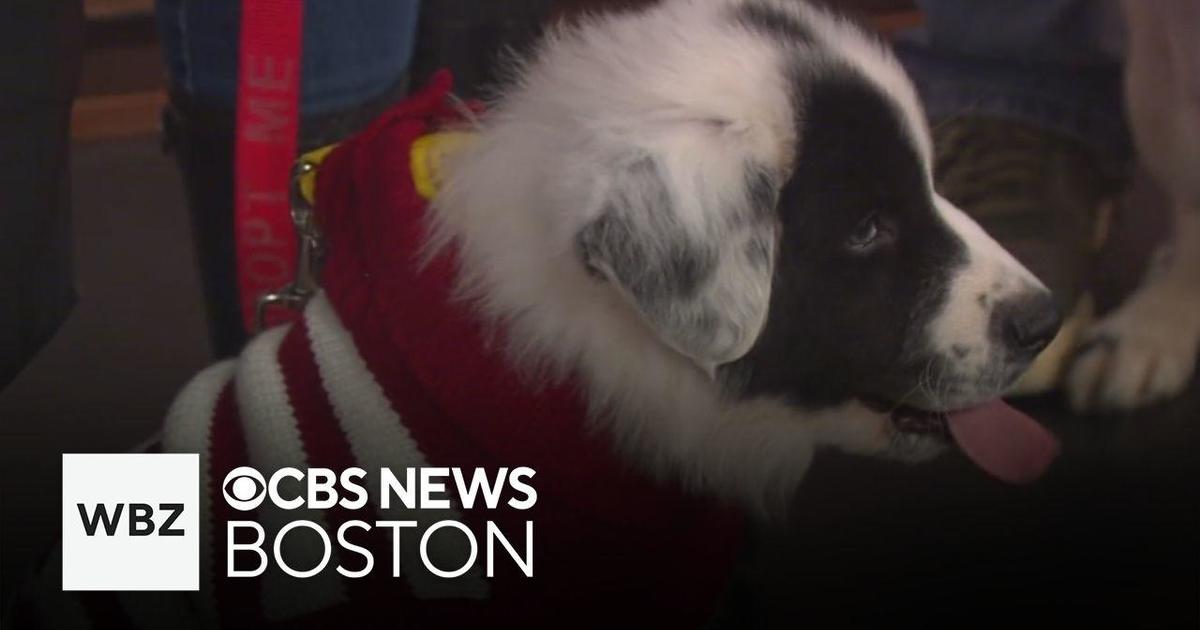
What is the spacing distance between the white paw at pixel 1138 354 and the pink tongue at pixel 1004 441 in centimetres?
4

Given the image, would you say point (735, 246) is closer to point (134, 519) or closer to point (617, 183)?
point (617, 183)

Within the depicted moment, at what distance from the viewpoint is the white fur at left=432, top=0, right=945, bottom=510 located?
0.60 meters

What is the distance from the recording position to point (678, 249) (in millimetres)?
579

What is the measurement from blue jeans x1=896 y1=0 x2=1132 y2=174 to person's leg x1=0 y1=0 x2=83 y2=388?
507 mm

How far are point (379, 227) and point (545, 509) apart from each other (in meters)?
0.18

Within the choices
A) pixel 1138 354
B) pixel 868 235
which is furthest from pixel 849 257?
pixel 1138 354

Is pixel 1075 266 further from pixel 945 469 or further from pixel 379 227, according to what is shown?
pixel 379 227

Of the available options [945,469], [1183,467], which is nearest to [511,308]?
[945,469]

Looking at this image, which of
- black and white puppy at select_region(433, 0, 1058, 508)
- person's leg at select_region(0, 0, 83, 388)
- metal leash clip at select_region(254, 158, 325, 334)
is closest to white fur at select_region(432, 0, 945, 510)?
black and white puppy at select_region(433, 0, 1058, 508)

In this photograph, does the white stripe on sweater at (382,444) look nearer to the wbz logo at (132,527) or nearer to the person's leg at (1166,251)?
the wbz logo at (132,527)

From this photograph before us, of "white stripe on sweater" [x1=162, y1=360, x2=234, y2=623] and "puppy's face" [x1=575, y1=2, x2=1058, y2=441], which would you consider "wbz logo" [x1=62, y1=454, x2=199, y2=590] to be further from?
"puppy's face" [x1=575, y1=2, x2=1058, y2=441]

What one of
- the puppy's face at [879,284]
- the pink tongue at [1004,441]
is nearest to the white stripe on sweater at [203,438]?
the puppy's face at [879,284]

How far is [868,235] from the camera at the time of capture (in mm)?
A: 643

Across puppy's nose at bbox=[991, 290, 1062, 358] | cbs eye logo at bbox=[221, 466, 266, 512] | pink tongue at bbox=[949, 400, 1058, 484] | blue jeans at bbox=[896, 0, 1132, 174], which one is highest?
blue jeans at bbox=[896, 0, 1132, 174]
